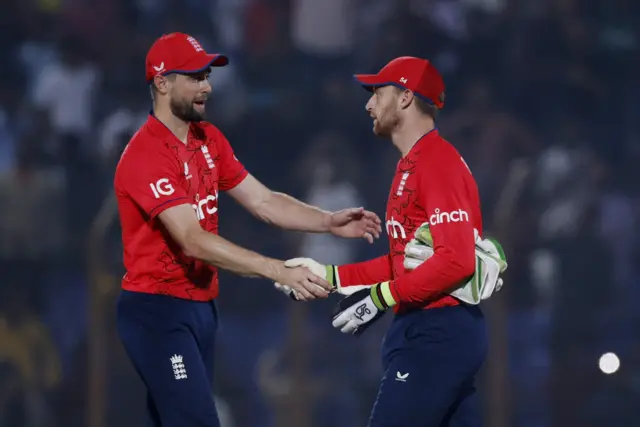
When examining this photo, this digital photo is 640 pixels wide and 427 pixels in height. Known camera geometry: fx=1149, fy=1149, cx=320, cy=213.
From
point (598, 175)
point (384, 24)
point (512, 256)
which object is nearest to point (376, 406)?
point (512, 256)

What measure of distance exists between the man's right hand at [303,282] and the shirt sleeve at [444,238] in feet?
1.24

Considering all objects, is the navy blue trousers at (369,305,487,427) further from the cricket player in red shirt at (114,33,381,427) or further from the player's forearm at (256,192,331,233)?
the player's forearm at (256,192,331,233)

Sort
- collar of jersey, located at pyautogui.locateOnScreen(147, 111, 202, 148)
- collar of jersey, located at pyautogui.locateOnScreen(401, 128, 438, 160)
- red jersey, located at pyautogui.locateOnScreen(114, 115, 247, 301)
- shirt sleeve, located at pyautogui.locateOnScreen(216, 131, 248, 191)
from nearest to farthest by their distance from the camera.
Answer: collar of jersey, located at pyautogui.locateOnScreen(401, 128, 438, 160) → red jersey, located at pyautogui.locateOnScreen(114, 115, 247, 301) → collar of jersey, located at pyautogui.locateOnScreen(147, 111, 202, 148) → shirt sleeve, located at pyautogui.locateOnScreen(216, 131, 248, 191)

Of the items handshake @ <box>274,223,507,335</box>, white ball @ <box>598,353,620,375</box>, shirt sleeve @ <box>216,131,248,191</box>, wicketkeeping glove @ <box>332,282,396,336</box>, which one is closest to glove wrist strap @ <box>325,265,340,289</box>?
handshake @ <box>274,223,507,335</box>

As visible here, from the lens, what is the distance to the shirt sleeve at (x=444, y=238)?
4.22m

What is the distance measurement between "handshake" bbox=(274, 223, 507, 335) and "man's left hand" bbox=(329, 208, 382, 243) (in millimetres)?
576

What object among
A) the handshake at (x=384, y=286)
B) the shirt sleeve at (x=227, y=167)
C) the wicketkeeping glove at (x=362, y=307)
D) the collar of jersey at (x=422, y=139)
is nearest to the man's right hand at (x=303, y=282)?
the handshake at (x=384, y=286)

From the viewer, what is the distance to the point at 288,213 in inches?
211

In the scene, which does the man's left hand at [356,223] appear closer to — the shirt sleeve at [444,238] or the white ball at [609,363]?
the shirt sleeve at [444,238]

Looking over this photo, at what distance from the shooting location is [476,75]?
7.85 metres

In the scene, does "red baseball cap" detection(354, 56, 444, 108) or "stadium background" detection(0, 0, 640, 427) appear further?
"stadium background" detection(0, 0, 640, 427)

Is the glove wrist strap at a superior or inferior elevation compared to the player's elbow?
inferior

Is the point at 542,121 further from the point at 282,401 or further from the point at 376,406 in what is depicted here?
the point at 376,406

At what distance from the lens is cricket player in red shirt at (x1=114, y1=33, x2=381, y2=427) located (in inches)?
179
